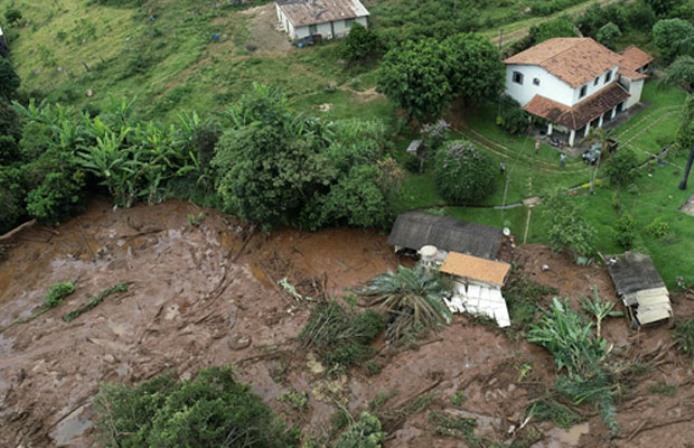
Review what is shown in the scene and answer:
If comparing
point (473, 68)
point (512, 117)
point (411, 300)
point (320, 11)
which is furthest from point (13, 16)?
point (411, 300)

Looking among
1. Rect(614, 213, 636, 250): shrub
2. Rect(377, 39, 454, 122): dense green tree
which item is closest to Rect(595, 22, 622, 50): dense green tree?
Rect(377, 39, 454, 122): dense green tree

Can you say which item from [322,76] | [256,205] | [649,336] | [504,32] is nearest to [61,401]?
[256,205]

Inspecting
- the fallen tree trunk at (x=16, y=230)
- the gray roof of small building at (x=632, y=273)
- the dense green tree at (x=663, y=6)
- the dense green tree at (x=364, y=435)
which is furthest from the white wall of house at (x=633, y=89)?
the fallen tree trunk at (x=16, y=230)

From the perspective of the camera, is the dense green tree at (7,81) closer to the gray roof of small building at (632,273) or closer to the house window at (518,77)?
the house window at (518,77)

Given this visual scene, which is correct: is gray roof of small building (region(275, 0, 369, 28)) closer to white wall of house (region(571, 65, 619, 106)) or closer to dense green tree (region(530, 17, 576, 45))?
dense green tree (region(530, 17, 576, 45))

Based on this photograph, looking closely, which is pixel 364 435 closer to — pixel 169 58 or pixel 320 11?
pixel 320 11

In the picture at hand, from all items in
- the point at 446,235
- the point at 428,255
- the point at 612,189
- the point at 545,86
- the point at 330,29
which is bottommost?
the point at 612,189
